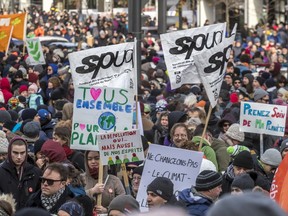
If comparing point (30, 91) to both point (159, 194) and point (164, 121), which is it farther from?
point (159, 194)

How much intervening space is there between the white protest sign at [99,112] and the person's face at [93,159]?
0.79ft

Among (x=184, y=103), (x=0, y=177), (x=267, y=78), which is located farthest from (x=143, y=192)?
(x=267, y=78)

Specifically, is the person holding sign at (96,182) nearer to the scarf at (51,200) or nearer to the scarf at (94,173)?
the scarf at (94,173)

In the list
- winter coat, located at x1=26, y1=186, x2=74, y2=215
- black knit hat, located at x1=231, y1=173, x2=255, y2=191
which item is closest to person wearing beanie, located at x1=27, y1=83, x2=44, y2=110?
winter coat, located at x1=26, y1=186, x2=74, y2=215

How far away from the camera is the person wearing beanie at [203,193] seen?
6125 mm

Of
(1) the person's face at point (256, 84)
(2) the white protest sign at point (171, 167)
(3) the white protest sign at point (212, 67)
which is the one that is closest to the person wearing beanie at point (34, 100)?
(3) the white protest sign at point (212, 67)

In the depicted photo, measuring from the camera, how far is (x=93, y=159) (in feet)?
27.1

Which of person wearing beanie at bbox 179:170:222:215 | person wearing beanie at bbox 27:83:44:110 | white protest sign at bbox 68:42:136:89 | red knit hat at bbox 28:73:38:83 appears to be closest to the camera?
person wearing beanie at bbox 179:170:222:215

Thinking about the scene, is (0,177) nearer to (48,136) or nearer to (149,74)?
(48,136)

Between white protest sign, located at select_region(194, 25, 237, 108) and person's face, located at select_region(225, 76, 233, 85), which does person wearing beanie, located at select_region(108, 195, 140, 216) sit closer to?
white protest sign, located at select_region(194, 25, 237, 108)

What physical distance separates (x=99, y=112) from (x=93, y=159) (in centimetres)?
70

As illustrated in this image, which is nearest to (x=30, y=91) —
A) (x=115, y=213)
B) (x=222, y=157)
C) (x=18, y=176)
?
(x=222, y=157)

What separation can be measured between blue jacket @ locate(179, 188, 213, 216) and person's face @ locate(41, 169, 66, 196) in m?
0.90

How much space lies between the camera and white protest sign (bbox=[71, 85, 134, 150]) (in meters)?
8.70
